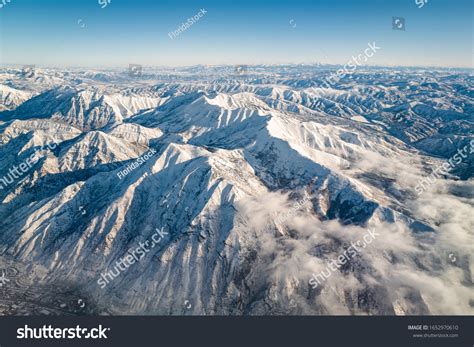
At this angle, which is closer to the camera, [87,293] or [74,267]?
[87,293]

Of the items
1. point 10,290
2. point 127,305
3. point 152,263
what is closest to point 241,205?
point 152,263

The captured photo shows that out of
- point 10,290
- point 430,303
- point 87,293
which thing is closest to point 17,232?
point 10,290

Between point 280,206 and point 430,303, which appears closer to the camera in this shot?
point 430,303

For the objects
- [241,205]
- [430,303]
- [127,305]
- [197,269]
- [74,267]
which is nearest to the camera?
[430,303]

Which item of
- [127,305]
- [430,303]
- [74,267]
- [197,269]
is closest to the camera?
[430,303]

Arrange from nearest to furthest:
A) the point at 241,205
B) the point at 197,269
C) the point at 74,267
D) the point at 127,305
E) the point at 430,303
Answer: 1. the point at 430,303
2. the point at 127,305
3. the point at 197,269
4. the point at 74,267
5. the point at 241,205

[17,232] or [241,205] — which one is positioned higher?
[241,205]

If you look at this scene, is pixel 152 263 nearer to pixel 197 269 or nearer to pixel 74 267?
pixel 197 269

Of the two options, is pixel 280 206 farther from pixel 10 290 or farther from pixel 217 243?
pixel 10 290

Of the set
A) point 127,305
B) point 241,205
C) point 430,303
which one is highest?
point 241,205
